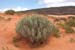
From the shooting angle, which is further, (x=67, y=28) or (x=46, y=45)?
(x=67, y=28)

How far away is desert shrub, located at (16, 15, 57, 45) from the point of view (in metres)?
12.2

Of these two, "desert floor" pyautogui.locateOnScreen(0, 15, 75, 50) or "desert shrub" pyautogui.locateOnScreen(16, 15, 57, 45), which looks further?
"desert shrub" pyautogui.locateOnScreen(16, 15, 57, 45)

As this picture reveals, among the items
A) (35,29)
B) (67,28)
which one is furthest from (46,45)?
(67,28)

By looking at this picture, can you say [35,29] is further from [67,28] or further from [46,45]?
[67,28]

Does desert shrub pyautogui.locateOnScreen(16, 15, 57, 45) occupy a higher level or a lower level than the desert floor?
higher

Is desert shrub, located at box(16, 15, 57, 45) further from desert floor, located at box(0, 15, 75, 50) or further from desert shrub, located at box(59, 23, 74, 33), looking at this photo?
desert shrub, located at box(59, 23, 74, 33)

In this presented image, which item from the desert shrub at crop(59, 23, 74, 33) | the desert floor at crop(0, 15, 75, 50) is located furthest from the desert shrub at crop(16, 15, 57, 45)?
the desert shrub at crop(59, 23, 74, 33)

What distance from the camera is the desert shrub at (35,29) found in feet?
39.9

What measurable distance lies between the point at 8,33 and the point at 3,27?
50.0 inches

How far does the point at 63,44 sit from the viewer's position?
12297 mm

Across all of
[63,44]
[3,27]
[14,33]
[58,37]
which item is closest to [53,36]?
[58,37]

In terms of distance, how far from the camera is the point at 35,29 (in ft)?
40.5

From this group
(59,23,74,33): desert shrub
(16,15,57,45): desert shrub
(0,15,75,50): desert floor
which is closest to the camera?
(0,15,75,50): desert floor

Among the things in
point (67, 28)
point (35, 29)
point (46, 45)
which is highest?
point (35, 29)
